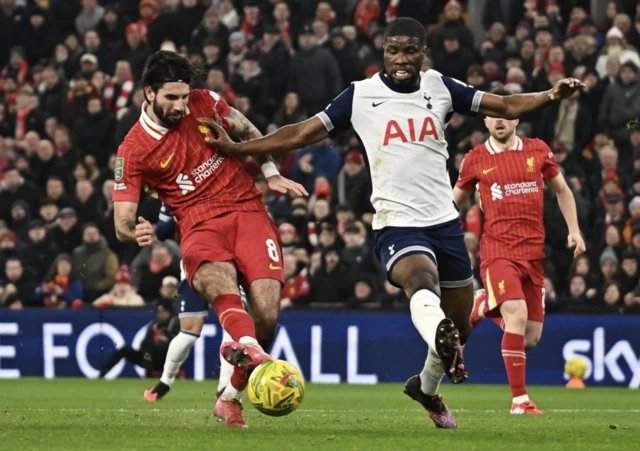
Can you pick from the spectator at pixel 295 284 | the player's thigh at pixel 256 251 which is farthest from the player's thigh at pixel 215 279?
the spectator at pixel 295 284

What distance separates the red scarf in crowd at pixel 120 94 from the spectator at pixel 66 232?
2572mm

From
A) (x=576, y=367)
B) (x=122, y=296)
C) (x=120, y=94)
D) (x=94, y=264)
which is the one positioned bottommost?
(x=576, y=367)

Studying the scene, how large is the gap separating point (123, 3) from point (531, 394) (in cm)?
1201

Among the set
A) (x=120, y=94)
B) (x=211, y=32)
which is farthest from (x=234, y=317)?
(x=211, y=32)

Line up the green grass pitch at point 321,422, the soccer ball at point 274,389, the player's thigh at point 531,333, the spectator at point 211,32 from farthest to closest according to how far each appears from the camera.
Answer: the spectator at point 211,32
the player's thigh at point 531,333
the soccer ball at point 274,389
the green grass pitch at point 321,422

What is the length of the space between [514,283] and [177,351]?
11.0 feet

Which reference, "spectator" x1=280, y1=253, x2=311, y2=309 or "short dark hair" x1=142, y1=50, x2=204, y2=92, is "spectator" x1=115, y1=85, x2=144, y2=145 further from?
"short dark hair" x1=142, y1=50, x2=204, y2=92

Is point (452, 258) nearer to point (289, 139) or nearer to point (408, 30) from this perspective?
point (289, 139)

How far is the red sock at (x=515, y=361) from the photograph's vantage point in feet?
38.6

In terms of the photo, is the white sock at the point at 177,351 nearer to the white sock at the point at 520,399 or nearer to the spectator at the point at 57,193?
the white sock at the point at 520,399

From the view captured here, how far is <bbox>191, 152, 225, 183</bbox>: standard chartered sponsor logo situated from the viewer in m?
9.52

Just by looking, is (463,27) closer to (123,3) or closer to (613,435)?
(123,3)

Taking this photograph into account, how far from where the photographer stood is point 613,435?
894 cm

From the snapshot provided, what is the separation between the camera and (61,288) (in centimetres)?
1891
